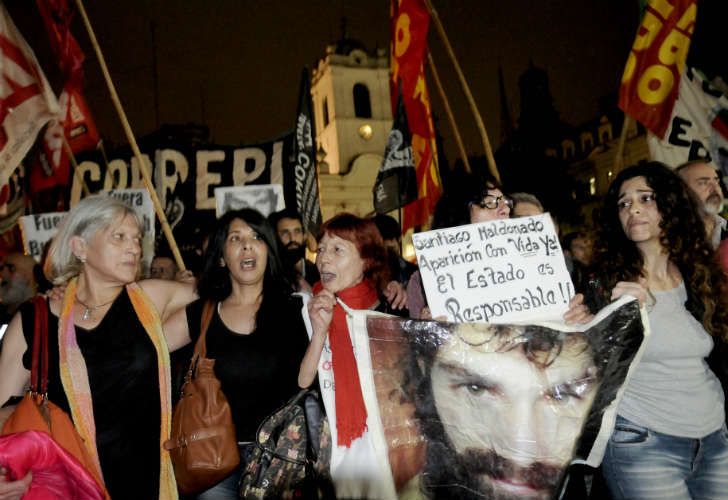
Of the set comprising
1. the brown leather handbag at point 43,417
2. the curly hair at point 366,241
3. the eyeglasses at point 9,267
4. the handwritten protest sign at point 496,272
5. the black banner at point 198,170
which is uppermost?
the black banner at point 198,170

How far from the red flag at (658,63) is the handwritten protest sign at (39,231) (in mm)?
6452

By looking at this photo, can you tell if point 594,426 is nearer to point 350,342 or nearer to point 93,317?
point 350,342

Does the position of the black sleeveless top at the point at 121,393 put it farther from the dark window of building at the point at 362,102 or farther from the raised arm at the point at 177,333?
the dark window of building at the point at 362,102

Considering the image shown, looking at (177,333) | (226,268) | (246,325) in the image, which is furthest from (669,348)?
(177,333)

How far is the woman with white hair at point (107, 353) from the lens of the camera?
8.93 ft

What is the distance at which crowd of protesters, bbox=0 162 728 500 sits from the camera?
2.63 m

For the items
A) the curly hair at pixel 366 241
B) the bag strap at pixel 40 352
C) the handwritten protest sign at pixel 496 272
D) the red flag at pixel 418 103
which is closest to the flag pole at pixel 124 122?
the bag strap at pixel 40 352

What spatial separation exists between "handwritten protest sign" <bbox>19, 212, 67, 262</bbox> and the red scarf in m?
5.11

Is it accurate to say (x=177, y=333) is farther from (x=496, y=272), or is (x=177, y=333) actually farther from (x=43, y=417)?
(x=496, y=272)

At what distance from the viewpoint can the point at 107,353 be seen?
Result: 2.83 meters

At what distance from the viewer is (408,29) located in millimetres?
7195

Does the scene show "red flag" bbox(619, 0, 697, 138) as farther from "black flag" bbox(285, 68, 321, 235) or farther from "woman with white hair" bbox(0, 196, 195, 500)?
"woman with white hair" bbox(0, 196, 195, 500)

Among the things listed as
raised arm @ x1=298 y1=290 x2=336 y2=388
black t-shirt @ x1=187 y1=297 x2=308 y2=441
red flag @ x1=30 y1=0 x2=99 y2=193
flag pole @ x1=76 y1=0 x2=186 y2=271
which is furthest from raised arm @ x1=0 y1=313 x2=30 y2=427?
red flag @ x1=30 y1=0 x2=99 y2=193

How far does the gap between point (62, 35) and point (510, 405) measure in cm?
655
